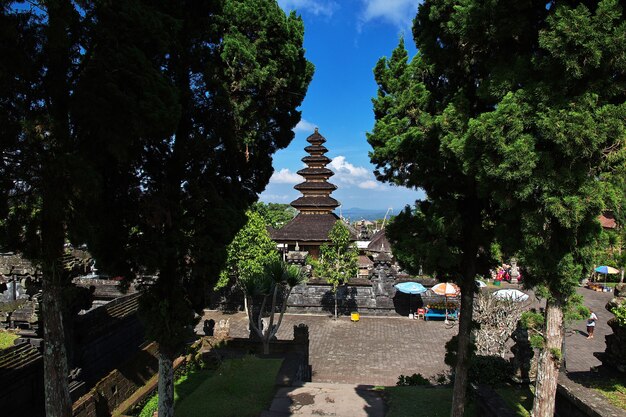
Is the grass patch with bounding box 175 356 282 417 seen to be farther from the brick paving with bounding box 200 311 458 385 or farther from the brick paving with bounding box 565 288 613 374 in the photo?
the brick paving with bounding box 565 288 613 374

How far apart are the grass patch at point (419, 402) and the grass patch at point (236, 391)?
3117mm

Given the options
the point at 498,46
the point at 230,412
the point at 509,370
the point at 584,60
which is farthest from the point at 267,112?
the point at 509,370

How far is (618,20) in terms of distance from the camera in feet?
15.2

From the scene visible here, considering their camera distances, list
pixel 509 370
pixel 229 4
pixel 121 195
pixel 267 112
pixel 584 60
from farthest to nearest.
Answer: pixel 509 370, pixel 267 112, pixel 229 4, pixel 121 195, pixel 584 60

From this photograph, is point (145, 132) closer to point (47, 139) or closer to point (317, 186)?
point (47, 139)

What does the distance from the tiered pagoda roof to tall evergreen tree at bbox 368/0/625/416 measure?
20.5m

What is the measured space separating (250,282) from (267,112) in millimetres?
7339

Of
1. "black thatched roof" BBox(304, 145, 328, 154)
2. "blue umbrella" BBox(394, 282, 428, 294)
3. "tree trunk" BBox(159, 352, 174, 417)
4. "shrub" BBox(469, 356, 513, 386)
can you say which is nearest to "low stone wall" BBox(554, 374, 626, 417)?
"shrub" BBox(469, 356, 513, 386)

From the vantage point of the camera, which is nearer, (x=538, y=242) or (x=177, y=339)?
(x=538, y=242)

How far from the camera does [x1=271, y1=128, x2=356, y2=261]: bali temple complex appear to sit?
92.8 ft

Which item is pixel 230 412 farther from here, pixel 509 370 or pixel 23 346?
pixel 509 370

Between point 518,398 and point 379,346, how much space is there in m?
8.01

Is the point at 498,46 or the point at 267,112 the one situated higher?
the point at 498,46

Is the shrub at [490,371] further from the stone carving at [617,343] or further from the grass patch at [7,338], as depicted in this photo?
the grass patch at [7,338]
